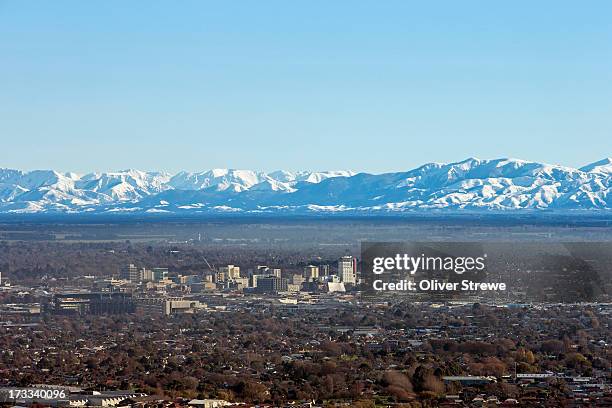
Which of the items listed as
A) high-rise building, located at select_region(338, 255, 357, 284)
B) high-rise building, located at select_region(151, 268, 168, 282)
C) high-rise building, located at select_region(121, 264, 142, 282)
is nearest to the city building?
high-rise building, located at select_region(151, 268, 168, 282)

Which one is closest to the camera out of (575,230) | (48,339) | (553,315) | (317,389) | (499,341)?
(317,389)

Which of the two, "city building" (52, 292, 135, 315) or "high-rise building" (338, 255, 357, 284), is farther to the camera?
"high-rise building" (338, 255, 357, 284)

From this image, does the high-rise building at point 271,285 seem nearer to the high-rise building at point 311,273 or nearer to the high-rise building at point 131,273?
the high-rise building at point 311,273

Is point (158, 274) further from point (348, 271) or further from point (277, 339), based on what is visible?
point (277, 339)

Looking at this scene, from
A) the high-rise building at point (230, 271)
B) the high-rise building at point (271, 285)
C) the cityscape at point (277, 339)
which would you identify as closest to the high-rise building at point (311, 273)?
the cityscape at point (277, 339)

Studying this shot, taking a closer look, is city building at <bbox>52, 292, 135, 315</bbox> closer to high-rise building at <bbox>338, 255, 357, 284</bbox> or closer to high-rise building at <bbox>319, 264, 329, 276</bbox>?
high-rise building at <bbox>338, 255, 357, 284</bbox>

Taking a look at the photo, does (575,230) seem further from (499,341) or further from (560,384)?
(560,384)

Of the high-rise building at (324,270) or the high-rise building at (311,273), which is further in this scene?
the high-rise building at (324,270)

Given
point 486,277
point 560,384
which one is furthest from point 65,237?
point 560,384
